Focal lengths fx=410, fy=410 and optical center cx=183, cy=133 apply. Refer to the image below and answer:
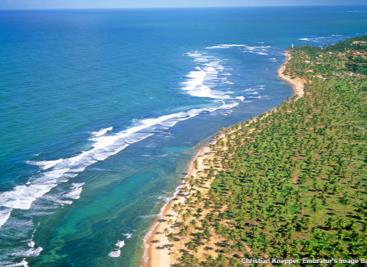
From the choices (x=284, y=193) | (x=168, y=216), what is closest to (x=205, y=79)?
(x=284, y=193)

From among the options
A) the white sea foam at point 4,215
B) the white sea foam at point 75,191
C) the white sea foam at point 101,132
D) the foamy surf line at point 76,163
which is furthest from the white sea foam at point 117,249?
the white sea foam at point 101,132

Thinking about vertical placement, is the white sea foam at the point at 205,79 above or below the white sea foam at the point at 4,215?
above

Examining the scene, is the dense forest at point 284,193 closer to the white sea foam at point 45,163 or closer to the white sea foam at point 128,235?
the white sea foam at point 128,235

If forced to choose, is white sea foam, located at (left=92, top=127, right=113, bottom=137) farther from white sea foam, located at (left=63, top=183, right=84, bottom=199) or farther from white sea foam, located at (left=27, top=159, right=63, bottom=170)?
white sea foam, located at (left=63, top=183, right=84, bottom=199)

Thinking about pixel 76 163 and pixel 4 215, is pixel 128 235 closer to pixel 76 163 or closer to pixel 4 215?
pixel 4 215

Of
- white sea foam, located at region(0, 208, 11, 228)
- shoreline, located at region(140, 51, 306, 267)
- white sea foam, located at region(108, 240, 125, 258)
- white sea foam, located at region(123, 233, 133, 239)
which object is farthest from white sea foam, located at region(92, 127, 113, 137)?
white sea foam, located at region(108, 240, 125, 258)
